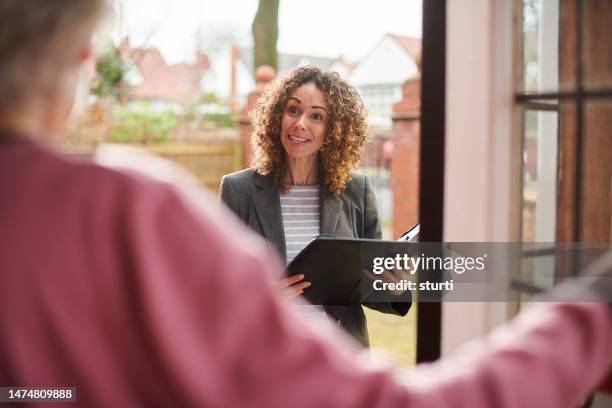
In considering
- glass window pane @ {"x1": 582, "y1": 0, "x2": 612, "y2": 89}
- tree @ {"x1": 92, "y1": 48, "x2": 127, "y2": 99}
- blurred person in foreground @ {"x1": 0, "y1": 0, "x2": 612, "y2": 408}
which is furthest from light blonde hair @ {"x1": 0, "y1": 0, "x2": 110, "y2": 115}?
tree @ {"x1": 92, "y1": 48, "x2": 127, "y2": 99}

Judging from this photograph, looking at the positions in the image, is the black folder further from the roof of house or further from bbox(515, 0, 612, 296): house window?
Result: the roof of house

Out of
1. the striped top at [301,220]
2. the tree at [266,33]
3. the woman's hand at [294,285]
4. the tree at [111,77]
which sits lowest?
the woman's hand at [294,285]

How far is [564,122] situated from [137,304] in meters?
1.12

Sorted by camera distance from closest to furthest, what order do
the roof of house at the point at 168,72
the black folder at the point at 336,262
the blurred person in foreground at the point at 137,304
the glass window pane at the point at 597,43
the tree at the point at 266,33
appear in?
the blurred person in foreground at the point at 137,304
the glass window pane at the point at 597,43
the black folder at the point at 336,262
the tree at the point at 266,33
the roof of house at the point at 168,72

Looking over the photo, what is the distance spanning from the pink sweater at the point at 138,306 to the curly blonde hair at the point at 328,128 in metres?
1.21

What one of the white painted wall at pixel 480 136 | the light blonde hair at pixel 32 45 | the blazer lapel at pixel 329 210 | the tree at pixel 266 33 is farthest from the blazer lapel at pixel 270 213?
the tree at pixel 266 33

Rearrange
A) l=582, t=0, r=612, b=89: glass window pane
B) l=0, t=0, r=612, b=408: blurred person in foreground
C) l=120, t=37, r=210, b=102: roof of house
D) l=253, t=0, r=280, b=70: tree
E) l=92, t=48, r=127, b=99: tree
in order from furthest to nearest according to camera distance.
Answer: l=120, t=37, r=210, b=102: roof of house
l=92, t=48, r=127, b=99: tree
l=253, t=0, r=280, b=70: tree
l=582, t=0, r=612, b=89: glass window pane
l=0, t=0, r=612, b=408: blurred person in foreground

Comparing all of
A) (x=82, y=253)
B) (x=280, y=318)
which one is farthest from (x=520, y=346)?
(x=82, y=253)

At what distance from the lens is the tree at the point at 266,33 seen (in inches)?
191

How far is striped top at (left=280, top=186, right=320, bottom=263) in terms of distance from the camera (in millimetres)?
1601

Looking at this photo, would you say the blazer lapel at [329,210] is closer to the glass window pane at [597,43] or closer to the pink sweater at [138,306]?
the glass window pane at [597,43]

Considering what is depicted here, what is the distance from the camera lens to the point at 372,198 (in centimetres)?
168

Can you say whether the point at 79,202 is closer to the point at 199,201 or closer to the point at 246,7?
the point at 199,201

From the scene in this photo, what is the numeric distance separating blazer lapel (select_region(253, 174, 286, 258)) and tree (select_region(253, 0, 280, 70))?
349 cm
